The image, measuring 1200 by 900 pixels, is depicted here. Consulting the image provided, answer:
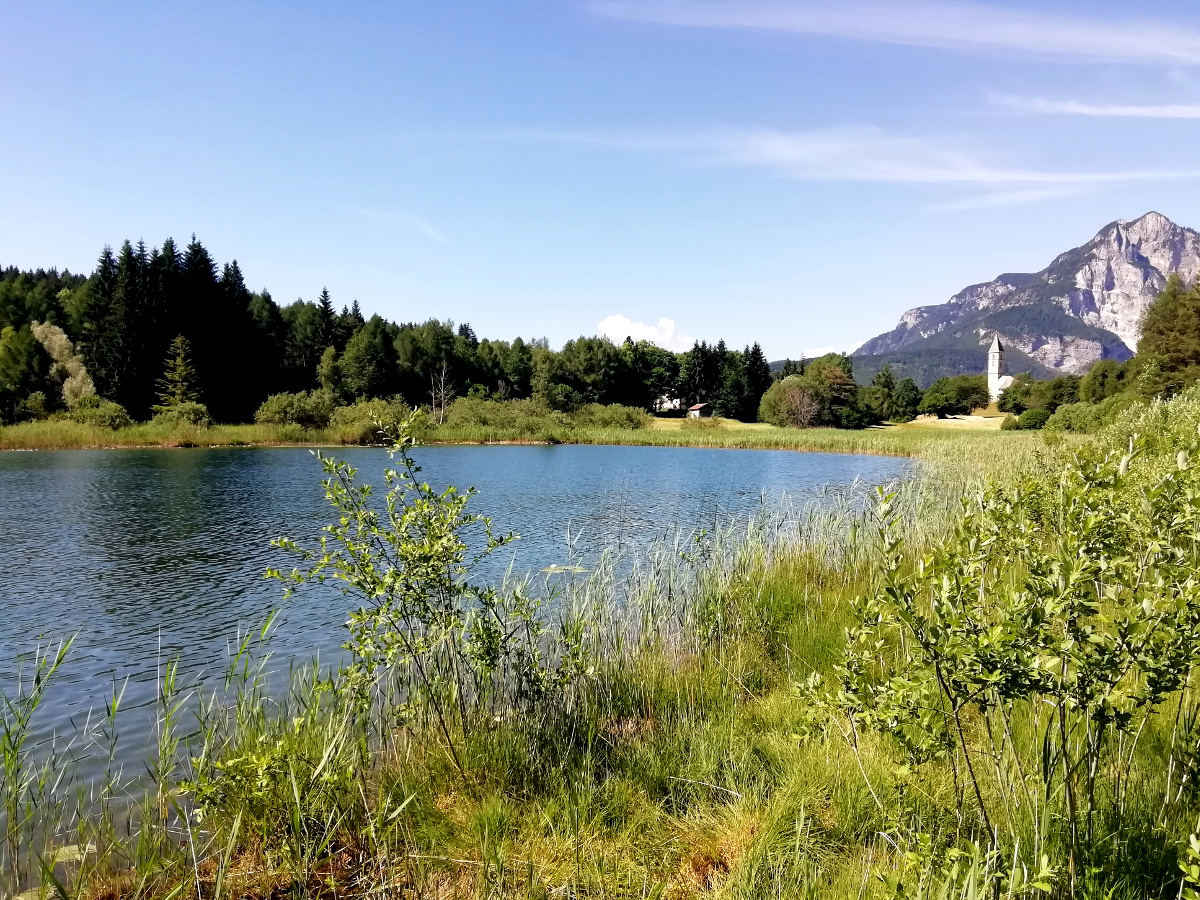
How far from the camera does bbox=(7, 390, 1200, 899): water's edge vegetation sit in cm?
219

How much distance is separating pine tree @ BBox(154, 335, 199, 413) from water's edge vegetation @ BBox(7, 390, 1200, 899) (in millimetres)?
47706

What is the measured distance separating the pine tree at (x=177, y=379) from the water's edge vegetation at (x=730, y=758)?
47706 mm

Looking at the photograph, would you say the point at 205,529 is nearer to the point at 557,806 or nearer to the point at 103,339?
the point at 557,806

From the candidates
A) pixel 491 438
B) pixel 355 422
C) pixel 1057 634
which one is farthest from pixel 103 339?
pixel 1057 634

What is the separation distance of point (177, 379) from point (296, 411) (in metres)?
9.03

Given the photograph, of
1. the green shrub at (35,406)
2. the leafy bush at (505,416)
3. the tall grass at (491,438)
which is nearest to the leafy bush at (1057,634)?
the tall grass at (491,438)

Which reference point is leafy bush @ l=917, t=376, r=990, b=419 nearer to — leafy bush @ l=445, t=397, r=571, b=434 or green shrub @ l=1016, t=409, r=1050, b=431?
green shrub @ l=1016, t=409, r=1050, b=431

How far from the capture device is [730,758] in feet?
13.0

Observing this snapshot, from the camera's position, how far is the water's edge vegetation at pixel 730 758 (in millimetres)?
2189

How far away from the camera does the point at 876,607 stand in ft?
7.98

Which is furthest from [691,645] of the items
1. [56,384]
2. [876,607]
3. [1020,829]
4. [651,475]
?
[56,384]

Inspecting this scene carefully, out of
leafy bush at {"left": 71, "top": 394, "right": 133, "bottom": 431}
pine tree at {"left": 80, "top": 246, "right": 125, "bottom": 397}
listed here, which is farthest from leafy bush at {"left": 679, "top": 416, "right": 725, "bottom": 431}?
pine tree at {"left": 80, "top": 246, "right": 125, "bottom": 397}

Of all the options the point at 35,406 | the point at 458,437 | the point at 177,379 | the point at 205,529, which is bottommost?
the point at 205,529

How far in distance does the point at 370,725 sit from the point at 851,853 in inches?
130
